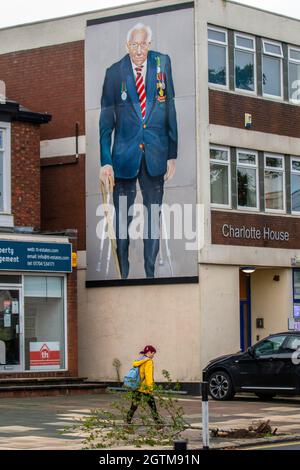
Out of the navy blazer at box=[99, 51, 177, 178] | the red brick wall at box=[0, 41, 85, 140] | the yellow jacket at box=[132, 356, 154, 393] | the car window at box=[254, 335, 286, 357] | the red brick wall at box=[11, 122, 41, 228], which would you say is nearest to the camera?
the yellow jacket at box=[132, 356, 154, 393]

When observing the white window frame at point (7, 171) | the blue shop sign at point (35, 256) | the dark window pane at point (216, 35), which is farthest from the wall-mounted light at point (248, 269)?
the white window frame at point (7, 171)

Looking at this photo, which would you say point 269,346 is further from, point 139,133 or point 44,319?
point 139,133

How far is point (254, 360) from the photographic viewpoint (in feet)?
84.8

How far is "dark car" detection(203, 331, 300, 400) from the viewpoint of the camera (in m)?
25.2

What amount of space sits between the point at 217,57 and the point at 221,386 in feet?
30.1

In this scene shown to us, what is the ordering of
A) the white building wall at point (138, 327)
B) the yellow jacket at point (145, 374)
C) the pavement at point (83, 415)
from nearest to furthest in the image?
the pavement at point (83, 415)
the yellow jacket at point (145, 374)
the white building wall at point (138, 327)

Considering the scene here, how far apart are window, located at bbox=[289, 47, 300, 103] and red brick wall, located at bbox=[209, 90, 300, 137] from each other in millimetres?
328

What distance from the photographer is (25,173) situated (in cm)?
3089

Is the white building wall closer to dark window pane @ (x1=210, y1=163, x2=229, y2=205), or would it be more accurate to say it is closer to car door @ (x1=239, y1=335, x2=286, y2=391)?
dark window pane @ (x1=210, y1=163, x2=229, y2=205)

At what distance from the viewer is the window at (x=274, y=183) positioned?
32219 millimetres

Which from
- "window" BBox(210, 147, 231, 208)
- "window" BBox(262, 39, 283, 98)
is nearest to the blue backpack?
"window" BBox(210, 147, 231, 208)

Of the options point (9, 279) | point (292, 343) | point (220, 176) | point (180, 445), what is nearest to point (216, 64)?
point (220, 176)

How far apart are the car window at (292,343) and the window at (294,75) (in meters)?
9.53

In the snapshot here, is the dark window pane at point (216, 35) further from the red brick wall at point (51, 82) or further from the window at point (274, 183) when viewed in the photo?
the red brick wall at point (51, 82)
